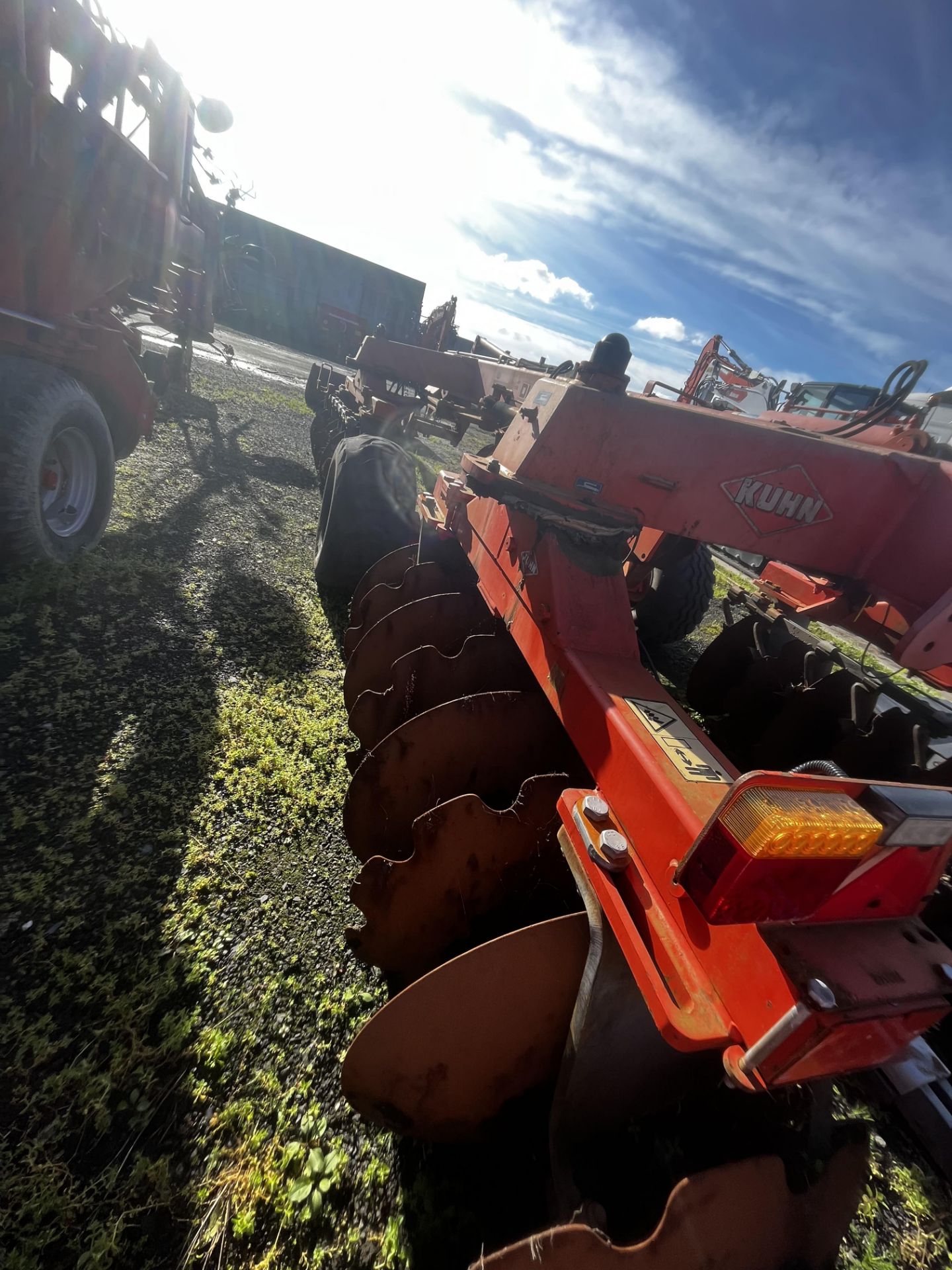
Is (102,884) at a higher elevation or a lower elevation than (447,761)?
lower

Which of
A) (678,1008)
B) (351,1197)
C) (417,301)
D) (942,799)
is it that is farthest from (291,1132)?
(417,301)

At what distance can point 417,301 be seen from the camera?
32.3 m

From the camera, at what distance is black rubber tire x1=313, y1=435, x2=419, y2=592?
167 inches

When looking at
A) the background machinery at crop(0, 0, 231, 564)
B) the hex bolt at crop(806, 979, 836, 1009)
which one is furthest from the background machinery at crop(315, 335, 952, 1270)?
the background machinery at crop(0, 0, 231, 564)

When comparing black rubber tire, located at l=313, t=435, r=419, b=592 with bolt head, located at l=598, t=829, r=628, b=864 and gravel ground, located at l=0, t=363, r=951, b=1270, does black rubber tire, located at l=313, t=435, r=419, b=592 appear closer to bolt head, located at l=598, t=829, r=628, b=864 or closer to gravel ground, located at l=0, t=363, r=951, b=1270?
gravel ground, located at l=0, t=363, r=951, b=1270

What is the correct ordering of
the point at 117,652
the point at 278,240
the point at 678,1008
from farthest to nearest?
the point at 278,240, the point at 117,652, the point at 678,1008

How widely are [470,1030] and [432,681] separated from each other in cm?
146

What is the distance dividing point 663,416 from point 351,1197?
108 inches

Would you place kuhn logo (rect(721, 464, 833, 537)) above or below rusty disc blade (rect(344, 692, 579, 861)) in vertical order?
above

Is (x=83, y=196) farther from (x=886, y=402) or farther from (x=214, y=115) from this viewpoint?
(x=886, y=402)

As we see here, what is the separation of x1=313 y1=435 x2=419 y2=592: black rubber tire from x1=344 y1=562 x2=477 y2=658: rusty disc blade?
756 mm

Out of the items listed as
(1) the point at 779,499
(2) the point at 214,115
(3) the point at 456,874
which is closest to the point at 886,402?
(1) the point at 779,499

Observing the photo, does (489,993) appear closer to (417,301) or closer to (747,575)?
(747,575)

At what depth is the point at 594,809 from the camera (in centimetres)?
152
